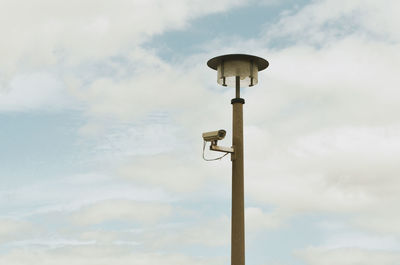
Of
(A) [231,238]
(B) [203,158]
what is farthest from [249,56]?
(A) [231,238]

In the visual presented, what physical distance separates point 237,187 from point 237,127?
866 mm

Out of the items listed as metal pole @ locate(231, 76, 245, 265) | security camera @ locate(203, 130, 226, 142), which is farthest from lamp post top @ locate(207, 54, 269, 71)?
security camera @ locate(203, 130, 226, 142)

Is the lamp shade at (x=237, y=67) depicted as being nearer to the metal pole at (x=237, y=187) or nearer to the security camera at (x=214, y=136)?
the metal pole at (x=237, y=187)

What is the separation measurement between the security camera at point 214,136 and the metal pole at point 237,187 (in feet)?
1.28

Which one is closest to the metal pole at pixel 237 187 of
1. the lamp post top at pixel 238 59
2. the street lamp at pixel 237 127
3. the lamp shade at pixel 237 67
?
the street lamp at pixel 237 127

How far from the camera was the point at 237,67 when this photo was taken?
13875 mm

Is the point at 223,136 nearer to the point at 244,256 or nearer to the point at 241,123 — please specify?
the point at 241,123

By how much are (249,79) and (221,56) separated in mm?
548

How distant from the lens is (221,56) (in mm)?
13820

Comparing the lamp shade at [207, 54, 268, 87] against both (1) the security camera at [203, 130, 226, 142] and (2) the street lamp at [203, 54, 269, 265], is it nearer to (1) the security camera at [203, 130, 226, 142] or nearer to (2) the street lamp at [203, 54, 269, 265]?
(2) the street lamp at [203, 54, 269, 265]

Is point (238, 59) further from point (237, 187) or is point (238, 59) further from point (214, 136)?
point (237, 187)

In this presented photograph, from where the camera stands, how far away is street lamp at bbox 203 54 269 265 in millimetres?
13484

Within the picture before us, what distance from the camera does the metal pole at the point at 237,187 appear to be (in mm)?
13453

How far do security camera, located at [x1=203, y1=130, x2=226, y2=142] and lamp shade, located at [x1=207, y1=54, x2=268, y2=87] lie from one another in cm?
89
